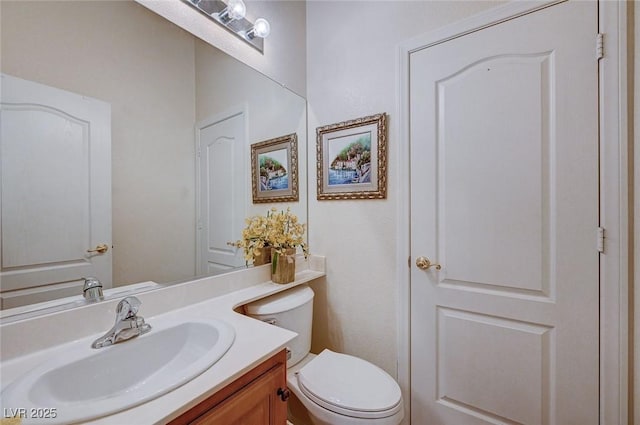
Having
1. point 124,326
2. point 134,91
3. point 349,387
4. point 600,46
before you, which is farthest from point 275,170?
point 600,46

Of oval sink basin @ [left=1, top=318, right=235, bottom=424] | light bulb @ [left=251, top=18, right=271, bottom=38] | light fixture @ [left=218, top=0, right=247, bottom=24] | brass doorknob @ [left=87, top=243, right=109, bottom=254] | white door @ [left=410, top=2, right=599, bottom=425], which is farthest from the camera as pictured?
light bulb @ [left=251, top=18, right=271, bottom=38]

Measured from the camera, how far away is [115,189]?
972 millimetres

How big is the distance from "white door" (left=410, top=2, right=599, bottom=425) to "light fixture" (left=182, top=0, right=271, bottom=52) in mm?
816

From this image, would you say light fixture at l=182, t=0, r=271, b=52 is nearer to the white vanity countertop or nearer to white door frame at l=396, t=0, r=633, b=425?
the white vanity countertop

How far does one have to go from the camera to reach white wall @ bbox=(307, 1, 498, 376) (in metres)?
1.45

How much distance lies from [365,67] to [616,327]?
1.60 m

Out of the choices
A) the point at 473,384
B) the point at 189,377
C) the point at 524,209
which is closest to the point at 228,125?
the point at 189,377

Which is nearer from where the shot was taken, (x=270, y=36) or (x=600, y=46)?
(x=600, y=46)

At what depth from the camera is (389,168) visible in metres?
1.46

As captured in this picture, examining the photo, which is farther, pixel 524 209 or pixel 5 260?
pixel 524 209

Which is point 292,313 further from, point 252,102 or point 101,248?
point 252,102

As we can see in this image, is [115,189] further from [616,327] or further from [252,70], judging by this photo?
[616,327]

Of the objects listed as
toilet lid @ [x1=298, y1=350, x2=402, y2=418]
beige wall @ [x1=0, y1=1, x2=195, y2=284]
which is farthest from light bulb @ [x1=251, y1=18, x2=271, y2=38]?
toilet lid @ [x1=298, y1=350, x2=402, y2=418]

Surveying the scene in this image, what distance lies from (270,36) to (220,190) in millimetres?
970
